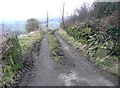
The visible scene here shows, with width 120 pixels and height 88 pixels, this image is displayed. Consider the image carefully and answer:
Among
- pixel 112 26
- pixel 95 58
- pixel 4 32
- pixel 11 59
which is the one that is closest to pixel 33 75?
pixel 11 59

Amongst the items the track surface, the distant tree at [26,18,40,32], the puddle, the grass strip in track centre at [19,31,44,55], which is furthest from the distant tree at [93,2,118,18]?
the distant tree at [26,18,40,32]

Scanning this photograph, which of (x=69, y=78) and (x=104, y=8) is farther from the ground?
(x=104, y=8)

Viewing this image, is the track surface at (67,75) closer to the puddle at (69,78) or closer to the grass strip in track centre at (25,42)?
the puddle at (69,78)

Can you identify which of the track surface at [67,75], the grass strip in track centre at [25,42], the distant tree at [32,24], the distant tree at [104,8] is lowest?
the distant tree at [32,24]

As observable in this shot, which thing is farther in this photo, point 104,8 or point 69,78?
point 104,8

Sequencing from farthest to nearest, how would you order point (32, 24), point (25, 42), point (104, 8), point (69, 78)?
point (32, 24) → point (104, 8) → point (25, 42) → point (69, 78)

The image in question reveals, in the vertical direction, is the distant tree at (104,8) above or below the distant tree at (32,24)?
above

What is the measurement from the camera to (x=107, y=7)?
30344 millimetres

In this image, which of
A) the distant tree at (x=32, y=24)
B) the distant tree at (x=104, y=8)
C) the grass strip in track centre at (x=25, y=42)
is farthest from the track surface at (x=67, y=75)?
the distant tree at (x=32, y=24)

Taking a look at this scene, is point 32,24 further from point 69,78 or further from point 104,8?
point 69,78

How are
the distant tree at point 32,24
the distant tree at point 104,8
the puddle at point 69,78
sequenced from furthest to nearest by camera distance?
the distant tree at point 32,24 < the distant tree at point 104,8 < the puddle at point 69,78

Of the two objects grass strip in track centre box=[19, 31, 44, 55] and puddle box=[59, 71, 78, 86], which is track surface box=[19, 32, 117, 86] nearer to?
puddle box=[59, 71, 78, 86]

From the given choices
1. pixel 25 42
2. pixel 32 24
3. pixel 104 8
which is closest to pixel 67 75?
pixel 25 42

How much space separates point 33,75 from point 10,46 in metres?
2.43
